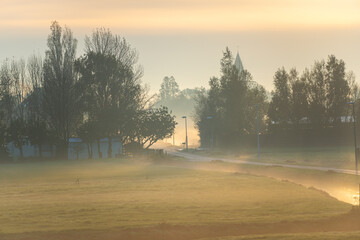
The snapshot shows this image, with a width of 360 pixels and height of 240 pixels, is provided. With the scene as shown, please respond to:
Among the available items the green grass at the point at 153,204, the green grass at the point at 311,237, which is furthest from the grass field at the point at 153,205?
the green grass at the point at 311,237

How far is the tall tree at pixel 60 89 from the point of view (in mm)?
88688

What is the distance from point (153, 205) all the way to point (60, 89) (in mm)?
64367

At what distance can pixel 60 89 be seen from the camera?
8906cm

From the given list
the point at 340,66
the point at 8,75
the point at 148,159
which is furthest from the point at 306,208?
the point at 340,66

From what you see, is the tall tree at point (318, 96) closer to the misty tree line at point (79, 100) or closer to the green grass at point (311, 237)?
the misty tree line at point (79, 100)

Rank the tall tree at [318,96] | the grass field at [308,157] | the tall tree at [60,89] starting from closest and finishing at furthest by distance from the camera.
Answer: the grass field at [308,157]
the tall tree at [60,89]
the tall tree at [318,96]

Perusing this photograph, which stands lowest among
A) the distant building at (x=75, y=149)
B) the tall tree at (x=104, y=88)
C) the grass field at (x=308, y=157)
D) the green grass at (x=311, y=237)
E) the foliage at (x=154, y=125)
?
the green grass at (x=311, y=237)

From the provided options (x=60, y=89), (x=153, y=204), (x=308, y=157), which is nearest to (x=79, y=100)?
(x=60, y=89)

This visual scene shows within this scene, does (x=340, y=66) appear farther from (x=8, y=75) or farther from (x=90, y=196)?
(x=90, y=196)

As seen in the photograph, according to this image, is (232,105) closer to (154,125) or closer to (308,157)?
(154,125)

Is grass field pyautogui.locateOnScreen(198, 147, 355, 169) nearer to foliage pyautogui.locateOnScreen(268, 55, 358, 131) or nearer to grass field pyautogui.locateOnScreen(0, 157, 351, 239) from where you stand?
foliage pyautogui.locateOnScreen(268, 55, 358, 131)

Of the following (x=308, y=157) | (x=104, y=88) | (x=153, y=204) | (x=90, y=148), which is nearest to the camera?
(x=153, y=204)

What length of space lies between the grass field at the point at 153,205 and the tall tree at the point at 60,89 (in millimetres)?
48039

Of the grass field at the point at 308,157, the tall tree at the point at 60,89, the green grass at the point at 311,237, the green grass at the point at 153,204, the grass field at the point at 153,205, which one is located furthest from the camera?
the tall tree at the point at 60,89
